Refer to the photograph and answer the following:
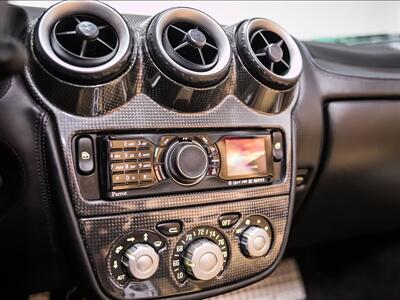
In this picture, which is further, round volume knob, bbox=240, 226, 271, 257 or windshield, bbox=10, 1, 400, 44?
windshield, bbox=10, 1, 400, 44

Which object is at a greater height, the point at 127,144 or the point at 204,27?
the point at 204,27

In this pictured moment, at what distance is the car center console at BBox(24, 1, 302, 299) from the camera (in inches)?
20.5

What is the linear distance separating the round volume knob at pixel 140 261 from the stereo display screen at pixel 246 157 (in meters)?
0.14

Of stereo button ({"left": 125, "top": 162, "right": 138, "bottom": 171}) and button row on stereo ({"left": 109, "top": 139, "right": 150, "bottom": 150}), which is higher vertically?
button row on stereo ({"left": 109, "top": 139, "right": 150, "bottom": 150})

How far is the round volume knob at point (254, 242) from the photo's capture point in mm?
611

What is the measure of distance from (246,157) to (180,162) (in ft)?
0.36

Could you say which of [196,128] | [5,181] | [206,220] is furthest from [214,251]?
[5,181]

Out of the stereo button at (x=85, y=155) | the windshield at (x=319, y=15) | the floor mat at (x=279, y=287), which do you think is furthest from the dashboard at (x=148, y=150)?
the windshield at (x=319, y=15)

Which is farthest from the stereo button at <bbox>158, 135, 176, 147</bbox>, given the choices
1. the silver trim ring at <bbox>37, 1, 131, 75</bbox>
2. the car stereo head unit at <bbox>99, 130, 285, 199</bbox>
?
the silver trim ring at <bbox>37, 1, 131, 75</bbox>

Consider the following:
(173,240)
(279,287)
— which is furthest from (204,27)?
(279,287)

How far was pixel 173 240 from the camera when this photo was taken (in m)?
0.57

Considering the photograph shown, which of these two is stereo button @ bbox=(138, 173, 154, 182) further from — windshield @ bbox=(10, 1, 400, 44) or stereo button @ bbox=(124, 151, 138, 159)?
windshield @ bbox=(10, 1, 400, 44)

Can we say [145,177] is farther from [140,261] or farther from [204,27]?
[204,27]

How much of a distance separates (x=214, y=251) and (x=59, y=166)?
0.67 ft
